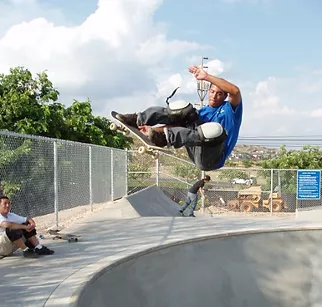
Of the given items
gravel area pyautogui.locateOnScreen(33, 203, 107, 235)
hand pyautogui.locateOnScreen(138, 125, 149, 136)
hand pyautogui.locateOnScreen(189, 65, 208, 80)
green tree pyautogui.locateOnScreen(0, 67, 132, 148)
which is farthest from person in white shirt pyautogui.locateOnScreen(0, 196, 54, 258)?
green tree pyautogui.locateOnScreen(0, 67, 132, 148)

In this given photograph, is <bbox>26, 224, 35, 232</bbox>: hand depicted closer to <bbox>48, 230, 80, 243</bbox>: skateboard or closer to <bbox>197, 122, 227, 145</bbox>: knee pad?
<bbox>48, 230, 80, 243</bbox>: skateboard

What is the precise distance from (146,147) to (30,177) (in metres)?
3.82

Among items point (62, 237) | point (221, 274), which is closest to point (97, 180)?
point (62, 237)

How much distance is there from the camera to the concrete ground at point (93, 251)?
4582 millimetres

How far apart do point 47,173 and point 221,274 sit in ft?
13.9

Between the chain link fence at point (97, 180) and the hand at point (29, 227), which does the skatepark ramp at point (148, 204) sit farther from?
the hand at point (29, 227)

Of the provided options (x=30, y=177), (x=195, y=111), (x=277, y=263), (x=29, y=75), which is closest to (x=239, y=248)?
(x=277, y=263)

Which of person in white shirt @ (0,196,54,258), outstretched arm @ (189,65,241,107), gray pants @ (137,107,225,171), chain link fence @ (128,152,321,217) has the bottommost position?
chain link fence @ (128,152,321,217)

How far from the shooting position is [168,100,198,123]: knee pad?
183 inches

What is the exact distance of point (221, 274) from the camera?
20.8 feet

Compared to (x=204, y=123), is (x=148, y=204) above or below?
below

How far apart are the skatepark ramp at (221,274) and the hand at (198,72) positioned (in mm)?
2368

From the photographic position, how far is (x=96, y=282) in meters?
4.80

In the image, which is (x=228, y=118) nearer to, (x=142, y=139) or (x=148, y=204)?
(x=142, y=139)
